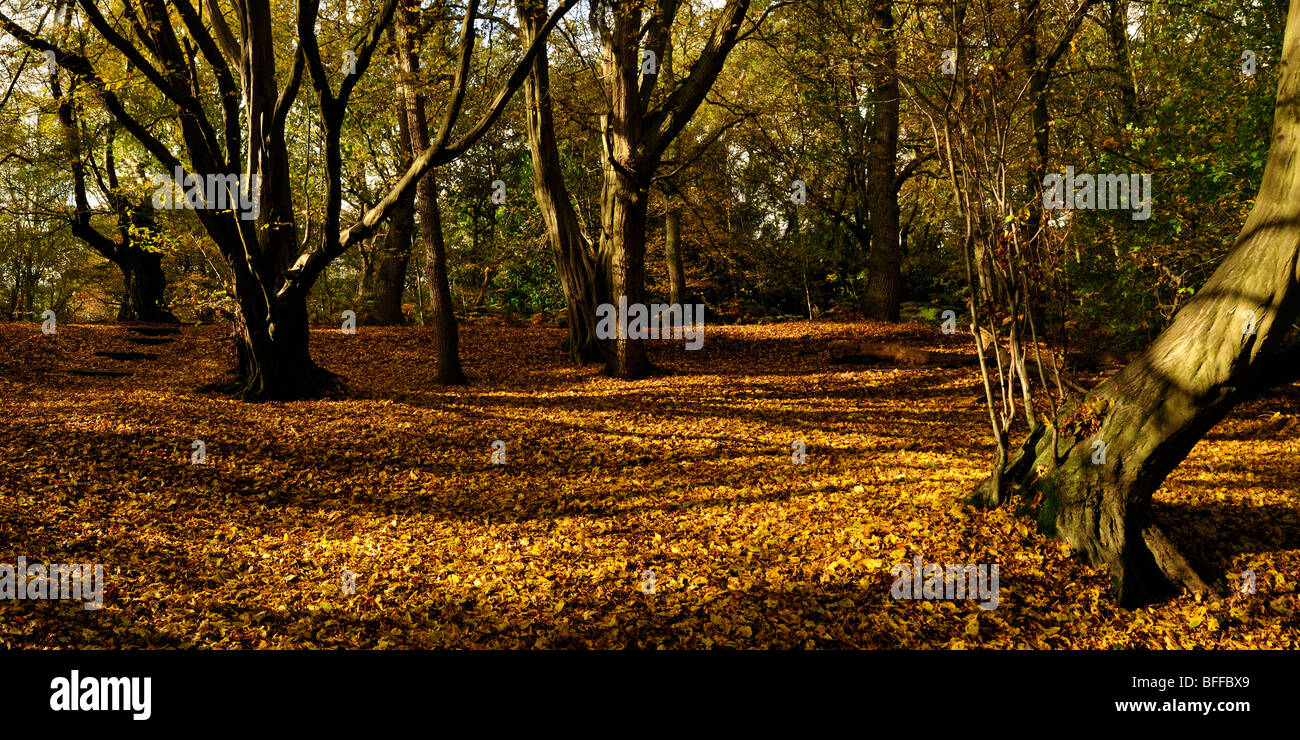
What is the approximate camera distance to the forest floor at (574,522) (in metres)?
3.91

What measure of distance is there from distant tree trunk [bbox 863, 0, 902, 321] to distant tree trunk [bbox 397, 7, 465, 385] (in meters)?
9.50

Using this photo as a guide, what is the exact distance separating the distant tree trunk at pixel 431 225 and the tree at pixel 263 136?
0.79 meters

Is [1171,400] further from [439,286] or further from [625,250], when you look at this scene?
[439,286]

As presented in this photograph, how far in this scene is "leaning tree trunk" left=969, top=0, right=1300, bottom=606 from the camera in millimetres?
3617

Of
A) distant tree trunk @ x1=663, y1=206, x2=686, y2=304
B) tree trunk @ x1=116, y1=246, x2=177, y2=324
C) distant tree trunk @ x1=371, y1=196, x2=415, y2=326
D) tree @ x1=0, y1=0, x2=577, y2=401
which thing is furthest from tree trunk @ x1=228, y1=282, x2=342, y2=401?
tree trunk @ x1=116, y1=246, x2=177, y2=324

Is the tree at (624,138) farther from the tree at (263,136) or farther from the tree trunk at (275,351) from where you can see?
the tree trunk at (275,351)

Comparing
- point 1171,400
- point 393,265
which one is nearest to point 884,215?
point 393,265

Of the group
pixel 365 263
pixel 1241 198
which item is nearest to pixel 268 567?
pixel 1241 198

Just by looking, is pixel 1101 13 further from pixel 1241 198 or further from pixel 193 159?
pixel 193 159

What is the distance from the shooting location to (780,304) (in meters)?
19.7

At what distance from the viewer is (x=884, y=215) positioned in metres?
15.2

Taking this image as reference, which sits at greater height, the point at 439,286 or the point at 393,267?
the point at 393,267

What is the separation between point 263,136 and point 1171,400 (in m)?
9.10

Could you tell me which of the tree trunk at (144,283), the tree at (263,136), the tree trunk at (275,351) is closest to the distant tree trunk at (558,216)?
the tree at (263,136)
